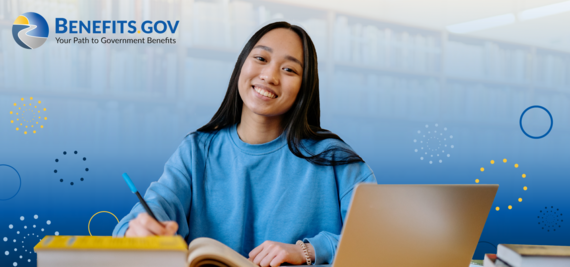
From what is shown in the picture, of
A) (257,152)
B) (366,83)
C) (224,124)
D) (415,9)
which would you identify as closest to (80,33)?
(224,124)

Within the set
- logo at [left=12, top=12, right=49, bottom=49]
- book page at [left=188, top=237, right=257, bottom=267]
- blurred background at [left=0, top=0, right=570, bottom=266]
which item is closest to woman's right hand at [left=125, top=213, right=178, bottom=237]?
book page at [left=188, top=237, right=257, bottom=267]

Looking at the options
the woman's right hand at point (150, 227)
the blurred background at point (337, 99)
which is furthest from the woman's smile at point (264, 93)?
the blurred background at point (337, 99)

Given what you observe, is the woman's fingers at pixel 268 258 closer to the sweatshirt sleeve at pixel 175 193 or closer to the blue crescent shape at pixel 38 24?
the sweatshirt sleeve at pixel 175 193

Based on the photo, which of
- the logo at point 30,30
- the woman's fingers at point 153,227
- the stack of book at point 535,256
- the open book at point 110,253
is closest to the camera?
the open book at point 110,253

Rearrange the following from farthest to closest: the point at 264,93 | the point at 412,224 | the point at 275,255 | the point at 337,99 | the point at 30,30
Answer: the point at 337,99 → the point at 30,30 → the point at 264,93 → the point at 275,255 → the point at 412,224

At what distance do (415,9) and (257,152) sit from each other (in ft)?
4.54

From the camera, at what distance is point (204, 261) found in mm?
690

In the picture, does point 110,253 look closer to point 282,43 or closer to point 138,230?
point 138,230

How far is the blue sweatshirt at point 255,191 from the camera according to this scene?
130 centimetres

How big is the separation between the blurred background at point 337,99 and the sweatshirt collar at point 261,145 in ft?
2.59

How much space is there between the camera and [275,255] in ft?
3.40

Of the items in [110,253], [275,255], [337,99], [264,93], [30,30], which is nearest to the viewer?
[110,253]

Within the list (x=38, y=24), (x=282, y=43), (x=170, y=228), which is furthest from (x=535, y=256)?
(x=38, y=24)

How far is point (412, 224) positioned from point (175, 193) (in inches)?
28.0
